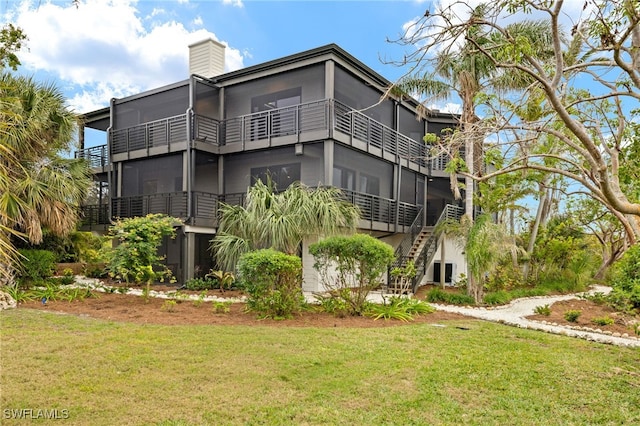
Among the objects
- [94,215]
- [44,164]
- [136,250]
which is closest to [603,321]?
[136,250]

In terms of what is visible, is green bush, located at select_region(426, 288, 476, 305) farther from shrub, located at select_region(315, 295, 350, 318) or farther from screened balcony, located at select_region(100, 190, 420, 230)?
shrub, located at select_region(315, 295, 350, 318)

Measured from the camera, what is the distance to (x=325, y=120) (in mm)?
14922

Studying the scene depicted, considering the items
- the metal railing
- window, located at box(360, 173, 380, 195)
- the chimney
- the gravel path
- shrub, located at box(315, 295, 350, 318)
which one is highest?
the chimney

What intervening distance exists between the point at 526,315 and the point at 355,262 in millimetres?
4922

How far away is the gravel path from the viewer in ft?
27.4

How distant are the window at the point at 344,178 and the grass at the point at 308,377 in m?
8.85

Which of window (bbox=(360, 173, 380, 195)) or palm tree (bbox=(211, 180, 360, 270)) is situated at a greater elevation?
window (bbox=(360, 173, 380, 195))

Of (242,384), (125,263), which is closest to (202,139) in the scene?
(125,263)

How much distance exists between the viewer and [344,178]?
16875 mm

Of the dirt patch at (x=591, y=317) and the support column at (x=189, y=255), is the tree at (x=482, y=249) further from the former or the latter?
the support column at (x=189, y=255)

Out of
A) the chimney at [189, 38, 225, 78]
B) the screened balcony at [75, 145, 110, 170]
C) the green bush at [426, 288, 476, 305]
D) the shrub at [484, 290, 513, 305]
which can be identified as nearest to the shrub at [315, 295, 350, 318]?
the green bush at [426, 288, 476, 305]

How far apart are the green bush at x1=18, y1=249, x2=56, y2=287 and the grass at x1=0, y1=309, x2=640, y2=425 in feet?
20.3

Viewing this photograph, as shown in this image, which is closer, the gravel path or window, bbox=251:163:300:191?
the gravel path

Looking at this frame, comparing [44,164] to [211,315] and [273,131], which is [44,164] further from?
[211,315]
